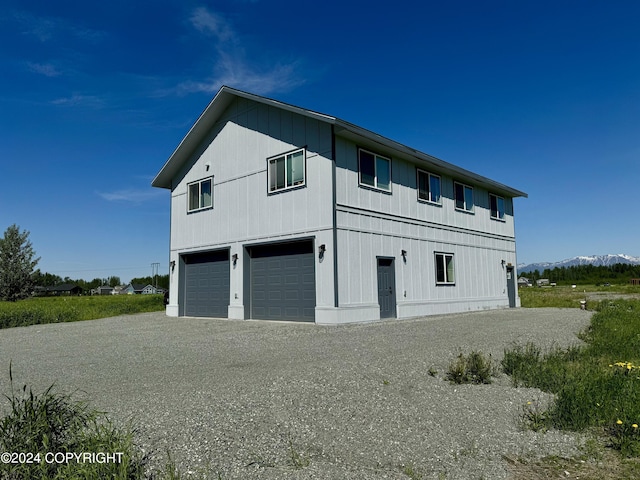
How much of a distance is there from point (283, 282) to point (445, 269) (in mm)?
7002

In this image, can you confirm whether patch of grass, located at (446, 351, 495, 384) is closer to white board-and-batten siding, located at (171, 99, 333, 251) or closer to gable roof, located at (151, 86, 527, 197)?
white board-and-batten siding, located at (171, 99, 333, 251)

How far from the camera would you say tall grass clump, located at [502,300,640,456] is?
4020 millimetres

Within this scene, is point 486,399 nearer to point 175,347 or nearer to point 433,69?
point 175,347

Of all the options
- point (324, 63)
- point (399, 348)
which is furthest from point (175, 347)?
point (324, 63)

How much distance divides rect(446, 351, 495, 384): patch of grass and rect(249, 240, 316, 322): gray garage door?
709 cm

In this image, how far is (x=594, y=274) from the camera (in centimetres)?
8444

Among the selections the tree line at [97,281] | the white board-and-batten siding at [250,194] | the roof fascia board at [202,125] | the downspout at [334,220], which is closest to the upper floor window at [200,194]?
the white board-and-batten siding at [250,194]

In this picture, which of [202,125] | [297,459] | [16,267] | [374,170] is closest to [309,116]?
[374,170]

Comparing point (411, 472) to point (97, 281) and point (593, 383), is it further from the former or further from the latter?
point (97, 281)

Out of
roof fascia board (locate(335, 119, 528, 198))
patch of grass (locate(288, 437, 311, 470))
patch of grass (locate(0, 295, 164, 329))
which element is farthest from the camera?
patch of grass (locate(0, 295, 164, 329))

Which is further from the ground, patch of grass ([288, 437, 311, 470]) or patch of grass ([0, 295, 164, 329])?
patch of grass ([0, 295, 164, 329])

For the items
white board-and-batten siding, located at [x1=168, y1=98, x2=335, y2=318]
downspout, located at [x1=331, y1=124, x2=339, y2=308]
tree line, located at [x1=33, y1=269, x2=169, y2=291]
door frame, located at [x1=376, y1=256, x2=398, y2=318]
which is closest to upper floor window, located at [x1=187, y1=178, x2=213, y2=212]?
white board-and-batten siding, located at [x1=168, y1=98, x2=335, y2=318]

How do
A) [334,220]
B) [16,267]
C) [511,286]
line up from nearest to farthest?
[334,220], [511,286], [16,267]

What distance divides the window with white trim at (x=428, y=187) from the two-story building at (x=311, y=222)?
4cm
